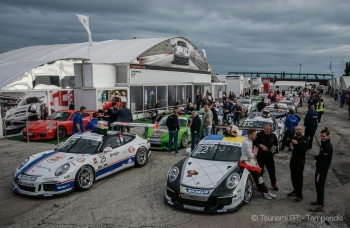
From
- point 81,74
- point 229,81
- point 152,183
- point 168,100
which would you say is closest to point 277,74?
point 229,81

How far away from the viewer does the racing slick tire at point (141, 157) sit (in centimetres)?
939

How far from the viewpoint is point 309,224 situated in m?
5.62

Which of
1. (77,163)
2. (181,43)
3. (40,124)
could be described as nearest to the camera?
(77,163)

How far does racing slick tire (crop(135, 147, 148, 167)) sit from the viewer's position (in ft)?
30.8

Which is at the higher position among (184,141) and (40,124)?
(40,124)

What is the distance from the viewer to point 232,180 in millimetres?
6227

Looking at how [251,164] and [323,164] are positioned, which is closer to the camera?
[323,164]

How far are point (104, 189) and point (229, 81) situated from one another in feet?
136

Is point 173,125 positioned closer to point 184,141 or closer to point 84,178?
point 184,141

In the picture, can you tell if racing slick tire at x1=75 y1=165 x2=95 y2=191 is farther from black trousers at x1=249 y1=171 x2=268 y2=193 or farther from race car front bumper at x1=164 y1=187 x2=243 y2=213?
black trousers at x1=249 y1=171 x2=268 y2=193

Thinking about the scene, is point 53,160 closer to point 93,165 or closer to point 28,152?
point 93,165

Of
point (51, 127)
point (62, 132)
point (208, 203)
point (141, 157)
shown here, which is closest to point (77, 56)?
point (62, 132)

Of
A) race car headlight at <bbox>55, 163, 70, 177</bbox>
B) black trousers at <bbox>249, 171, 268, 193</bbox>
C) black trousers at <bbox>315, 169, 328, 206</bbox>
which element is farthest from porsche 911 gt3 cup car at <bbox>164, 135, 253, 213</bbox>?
race car headlight at <bbox>55, 163, 70, 177</bbox>

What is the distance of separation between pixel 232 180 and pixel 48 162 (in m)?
4.46
